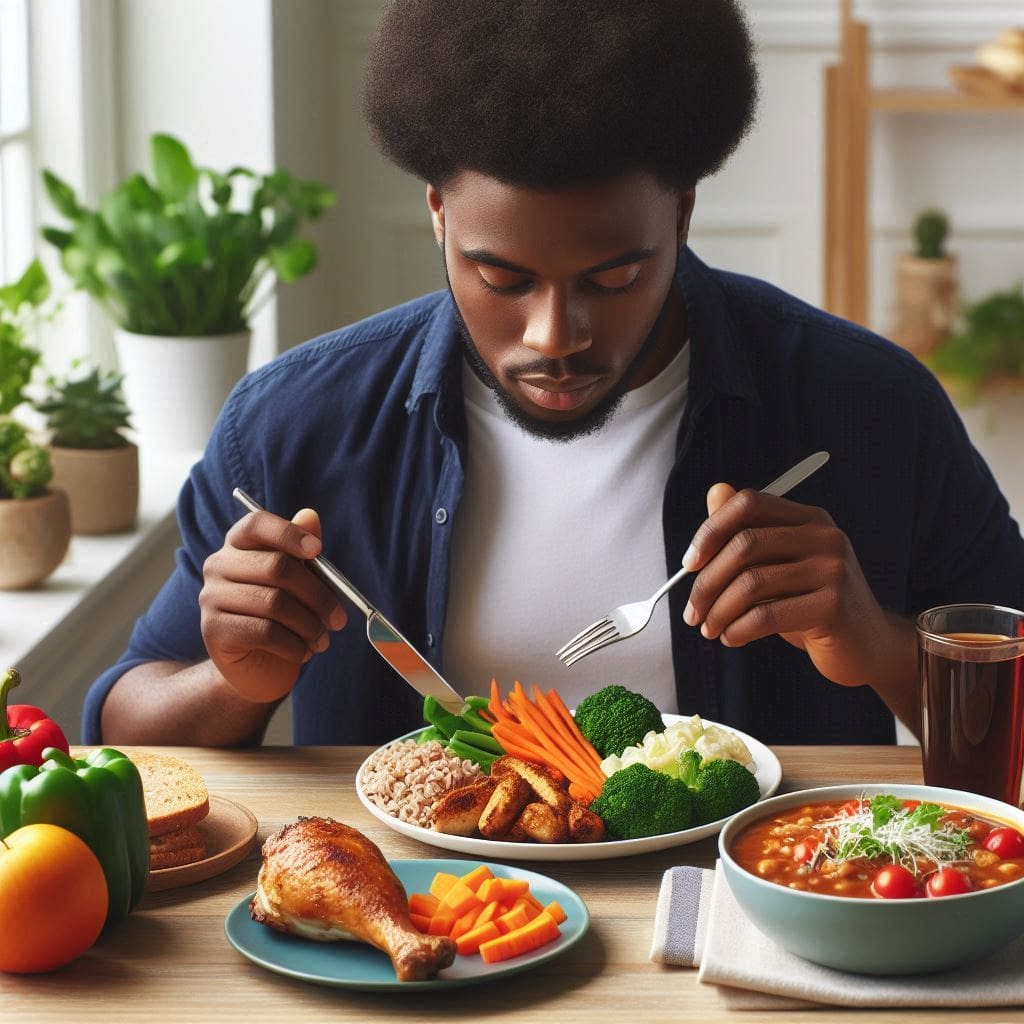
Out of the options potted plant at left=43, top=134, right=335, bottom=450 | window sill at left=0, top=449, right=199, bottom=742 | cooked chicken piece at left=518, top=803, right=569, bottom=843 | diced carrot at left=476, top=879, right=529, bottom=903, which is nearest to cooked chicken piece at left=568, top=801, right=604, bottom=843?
cooked chicken piece at left=518, top=803, right=569, bottom=843

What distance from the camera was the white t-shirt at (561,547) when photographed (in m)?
1.73

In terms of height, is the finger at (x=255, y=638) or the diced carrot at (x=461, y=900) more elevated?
the finger at (x=255, y=638)

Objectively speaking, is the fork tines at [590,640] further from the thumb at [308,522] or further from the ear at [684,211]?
the ear at [684,211]

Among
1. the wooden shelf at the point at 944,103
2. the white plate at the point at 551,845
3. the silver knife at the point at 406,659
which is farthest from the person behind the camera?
the wooden shelf at the point at 944,103

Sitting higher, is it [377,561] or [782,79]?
[782,79]

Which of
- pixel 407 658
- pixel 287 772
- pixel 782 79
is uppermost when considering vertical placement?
pixel 782 79

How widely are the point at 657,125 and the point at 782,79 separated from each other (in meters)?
2.57

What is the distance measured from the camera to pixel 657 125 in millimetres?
1421

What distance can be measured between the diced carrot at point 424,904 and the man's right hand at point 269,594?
0.35 m

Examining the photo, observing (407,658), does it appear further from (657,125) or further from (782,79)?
(782,79)

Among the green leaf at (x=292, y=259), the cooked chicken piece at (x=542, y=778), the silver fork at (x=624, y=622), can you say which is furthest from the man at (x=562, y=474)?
the green leaf at (x=292, y=259)

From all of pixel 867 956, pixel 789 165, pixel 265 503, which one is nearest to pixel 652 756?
pixel 867 956

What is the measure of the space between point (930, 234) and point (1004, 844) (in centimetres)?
297

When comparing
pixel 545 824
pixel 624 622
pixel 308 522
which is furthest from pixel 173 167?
pixel 545 824
